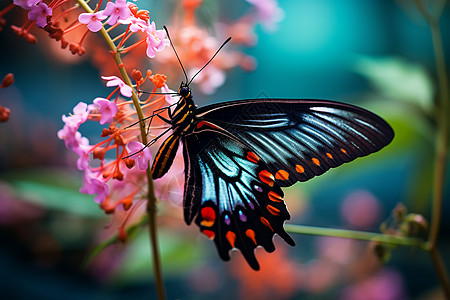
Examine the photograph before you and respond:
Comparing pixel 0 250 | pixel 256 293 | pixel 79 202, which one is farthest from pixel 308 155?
pixel 0 250

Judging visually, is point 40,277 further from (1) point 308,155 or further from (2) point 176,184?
(1) point 308,155

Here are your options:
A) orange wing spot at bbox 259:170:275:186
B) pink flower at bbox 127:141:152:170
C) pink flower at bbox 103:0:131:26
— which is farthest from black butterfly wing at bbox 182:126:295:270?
pink flower at bbox 103:0:131:26

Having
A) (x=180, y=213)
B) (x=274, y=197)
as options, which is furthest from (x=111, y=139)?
(x=180, y=213)

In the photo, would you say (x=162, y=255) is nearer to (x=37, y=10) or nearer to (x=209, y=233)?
(x=209, y=233)

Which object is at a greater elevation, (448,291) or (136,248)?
(136,248)

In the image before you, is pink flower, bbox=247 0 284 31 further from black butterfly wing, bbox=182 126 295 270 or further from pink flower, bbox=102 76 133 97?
pink flower, bbox=102 76 133 97

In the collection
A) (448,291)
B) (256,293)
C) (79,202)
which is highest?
(79,202)
